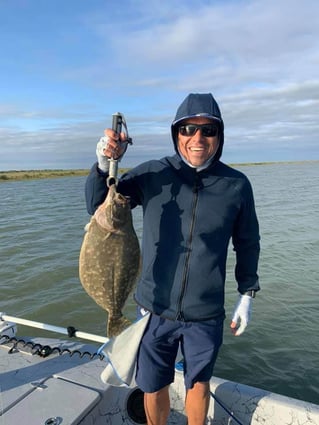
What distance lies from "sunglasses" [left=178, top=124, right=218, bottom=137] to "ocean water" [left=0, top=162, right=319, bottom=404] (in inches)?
181

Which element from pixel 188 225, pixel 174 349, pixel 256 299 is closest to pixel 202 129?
pixel 188 225

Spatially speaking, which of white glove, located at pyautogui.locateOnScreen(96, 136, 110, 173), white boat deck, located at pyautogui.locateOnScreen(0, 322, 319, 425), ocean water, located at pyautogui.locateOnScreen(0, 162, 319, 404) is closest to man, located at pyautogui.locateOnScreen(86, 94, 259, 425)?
white glove, located at pyautogui.locateOnScreen(96, 136, 110, 173)

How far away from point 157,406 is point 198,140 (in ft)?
8.10

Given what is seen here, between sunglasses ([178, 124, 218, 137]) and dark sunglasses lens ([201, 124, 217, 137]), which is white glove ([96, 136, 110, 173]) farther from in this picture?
dark sunglasses lens ([201, 124, 217, 137])

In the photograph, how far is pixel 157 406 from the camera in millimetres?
3447

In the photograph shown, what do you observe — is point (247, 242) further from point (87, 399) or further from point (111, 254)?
point (87, 399)

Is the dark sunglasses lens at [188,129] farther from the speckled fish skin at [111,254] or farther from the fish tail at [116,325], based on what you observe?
the fish tail at [116,325]

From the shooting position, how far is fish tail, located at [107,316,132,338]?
10.4 feet

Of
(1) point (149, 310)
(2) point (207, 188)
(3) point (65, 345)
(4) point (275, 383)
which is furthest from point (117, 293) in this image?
(4) point (275, 383)

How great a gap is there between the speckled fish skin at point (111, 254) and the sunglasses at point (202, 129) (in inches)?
34.1

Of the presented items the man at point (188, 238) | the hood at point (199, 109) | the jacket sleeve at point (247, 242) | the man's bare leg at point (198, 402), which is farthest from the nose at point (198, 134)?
the man's bare leg at point (198, 402)

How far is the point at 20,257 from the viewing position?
13898 millimetres

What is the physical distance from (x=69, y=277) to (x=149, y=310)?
8909 millimetres

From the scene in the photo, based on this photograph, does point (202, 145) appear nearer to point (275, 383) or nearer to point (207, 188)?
point (207, 188)
